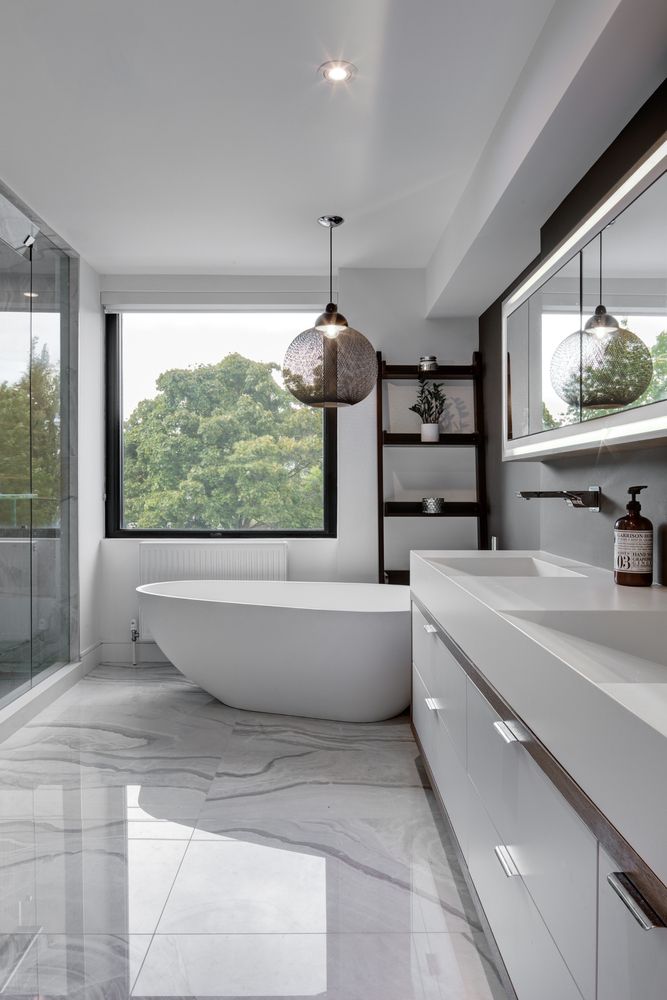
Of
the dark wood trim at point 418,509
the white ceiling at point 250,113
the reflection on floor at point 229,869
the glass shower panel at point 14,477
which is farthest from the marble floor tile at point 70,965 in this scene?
the dark wood trim at point 418,509

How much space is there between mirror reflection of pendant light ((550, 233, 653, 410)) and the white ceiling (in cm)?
89

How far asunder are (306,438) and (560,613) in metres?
3.46

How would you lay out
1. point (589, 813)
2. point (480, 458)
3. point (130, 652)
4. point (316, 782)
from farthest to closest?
1. point (130, 652)
2. point (480, 458)
3. point (316, 782)
4. point (589, 813)

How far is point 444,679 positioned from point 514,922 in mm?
958

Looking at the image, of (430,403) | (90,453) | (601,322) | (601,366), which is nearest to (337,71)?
(601,322)

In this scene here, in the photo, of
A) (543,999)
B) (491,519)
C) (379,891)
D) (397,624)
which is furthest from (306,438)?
(543,999)

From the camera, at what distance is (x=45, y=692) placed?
3.88m

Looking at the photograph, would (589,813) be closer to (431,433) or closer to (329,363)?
(329,363)

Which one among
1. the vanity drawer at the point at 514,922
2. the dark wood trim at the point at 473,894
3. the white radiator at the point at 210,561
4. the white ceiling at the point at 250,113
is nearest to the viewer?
the vanity drawer at the point at 514,922

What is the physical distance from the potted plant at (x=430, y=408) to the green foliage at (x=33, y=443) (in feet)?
7.32

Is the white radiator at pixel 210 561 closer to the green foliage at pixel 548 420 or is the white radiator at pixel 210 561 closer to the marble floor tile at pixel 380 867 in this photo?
the marble floor tile at pixel 380 867

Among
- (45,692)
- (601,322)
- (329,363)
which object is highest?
(329,363)

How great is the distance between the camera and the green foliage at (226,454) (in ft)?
16.2

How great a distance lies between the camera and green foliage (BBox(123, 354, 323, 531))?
493cm
